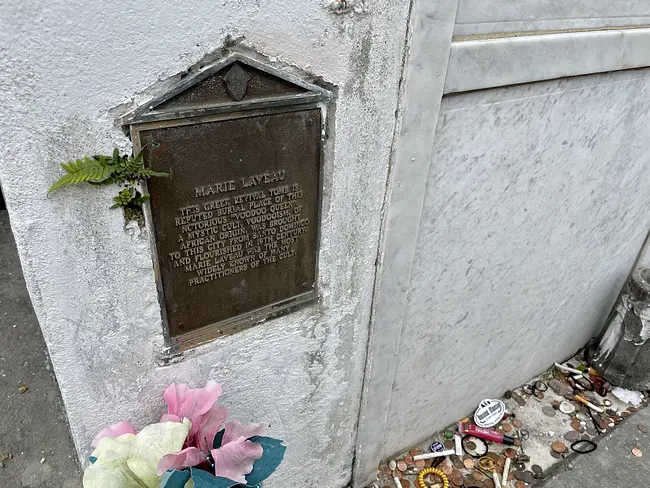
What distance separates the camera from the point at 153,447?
4.25ft

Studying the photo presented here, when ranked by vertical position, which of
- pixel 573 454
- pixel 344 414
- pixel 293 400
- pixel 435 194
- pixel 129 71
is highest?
pixel 129 71

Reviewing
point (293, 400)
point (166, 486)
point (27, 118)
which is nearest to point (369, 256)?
point (293, 400)

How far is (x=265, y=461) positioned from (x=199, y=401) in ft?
0.89

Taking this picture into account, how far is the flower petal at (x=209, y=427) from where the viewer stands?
140 centimetres

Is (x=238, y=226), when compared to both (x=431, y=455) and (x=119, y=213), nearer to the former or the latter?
(x=119, y=213)

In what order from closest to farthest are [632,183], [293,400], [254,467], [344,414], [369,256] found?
[254,467] < [369,256] < [293,400] < [344,414] < [632,183]

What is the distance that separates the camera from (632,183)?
2867 millimetres

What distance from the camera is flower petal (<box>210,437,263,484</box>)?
1.29 m

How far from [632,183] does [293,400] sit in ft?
7.85

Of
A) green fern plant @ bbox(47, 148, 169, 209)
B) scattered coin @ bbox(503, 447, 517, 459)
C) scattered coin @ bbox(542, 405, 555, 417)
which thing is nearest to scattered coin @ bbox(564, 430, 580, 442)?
scattered coin @ bbox(542, 405, 555, 417)

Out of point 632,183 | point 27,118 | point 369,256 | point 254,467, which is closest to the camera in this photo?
point 27,118

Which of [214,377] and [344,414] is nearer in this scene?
[214,377]

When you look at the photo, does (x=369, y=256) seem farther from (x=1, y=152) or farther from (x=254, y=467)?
(x=1, y=152)

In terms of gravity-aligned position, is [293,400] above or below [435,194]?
Answer: below
